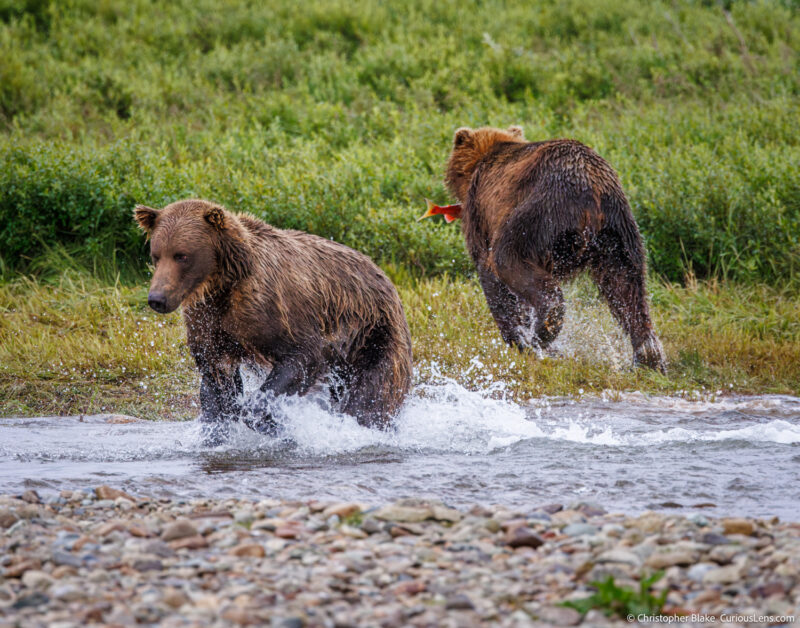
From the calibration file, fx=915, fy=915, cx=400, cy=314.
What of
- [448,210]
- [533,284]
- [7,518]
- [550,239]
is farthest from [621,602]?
[448,210]

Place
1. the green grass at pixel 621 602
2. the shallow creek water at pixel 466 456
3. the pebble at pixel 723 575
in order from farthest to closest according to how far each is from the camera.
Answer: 1. the shallow creek water at pixel 466 456
2. the pebble at pixel 723 575
3. the green grass at pixel 621 602

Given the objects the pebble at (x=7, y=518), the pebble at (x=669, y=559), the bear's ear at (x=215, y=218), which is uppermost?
the bear's ear at (x=215, y=218)

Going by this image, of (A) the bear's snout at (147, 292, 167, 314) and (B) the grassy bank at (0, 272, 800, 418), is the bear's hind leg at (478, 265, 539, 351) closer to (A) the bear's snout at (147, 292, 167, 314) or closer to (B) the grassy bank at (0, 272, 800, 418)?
(B) the grassy bank at (0, 272, 800, 418)

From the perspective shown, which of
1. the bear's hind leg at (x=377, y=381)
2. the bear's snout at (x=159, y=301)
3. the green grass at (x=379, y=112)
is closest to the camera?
the bear's snout at (x=159, y=301)

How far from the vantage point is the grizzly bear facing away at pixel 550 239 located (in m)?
6.63

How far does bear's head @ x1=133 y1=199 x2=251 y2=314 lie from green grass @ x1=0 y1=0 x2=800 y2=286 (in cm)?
426

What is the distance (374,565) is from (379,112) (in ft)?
34.4

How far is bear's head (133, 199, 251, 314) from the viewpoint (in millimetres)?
4988

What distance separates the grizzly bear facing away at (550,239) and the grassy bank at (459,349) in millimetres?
353

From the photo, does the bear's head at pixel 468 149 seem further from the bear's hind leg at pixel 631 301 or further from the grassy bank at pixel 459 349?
the bear's hind leg at pixel 631 301

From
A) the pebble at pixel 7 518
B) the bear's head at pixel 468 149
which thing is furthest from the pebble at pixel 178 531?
the bear's head at pixel 468 149

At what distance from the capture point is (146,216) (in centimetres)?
525

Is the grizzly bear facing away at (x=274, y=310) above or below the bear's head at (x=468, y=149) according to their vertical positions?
below

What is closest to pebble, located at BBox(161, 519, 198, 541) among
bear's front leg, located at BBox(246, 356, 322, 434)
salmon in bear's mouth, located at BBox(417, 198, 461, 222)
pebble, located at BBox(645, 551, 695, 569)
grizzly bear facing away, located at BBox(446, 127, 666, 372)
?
pebble, located at BBox(645, 551, 695, 569)
